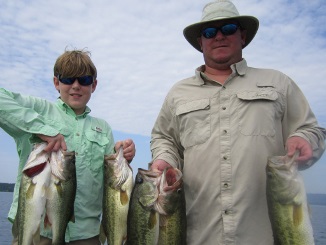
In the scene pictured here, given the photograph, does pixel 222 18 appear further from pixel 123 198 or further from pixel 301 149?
pixel 123 198

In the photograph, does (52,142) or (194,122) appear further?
(194,122)

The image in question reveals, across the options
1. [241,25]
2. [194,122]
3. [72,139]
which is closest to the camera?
[194,122]

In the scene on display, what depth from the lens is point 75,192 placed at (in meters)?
5.15

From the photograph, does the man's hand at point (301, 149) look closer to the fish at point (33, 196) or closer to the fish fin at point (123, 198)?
the fish fin at point (123, 198)

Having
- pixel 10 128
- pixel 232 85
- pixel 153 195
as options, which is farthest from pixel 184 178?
pixel 10 128

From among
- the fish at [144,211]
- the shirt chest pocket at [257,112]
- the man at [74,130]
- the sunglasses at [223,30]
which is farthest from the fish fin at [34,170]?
the sunglasses at [223,30]

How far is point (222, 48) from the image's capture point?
525 centimetres

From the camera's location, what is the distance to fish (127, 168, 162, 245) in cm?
467

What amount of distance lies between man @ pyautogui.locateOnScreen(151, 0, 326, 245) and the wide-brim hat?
15 mm

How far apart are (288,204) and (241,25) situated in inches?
104

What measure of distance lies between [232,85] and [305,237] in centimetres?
201

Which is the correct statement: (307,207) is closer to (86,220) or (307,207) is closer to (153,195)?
(153,195)

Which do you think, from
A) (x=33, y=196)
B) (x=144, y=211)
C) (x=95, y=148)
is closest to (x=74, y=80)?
(x=95, y=148)

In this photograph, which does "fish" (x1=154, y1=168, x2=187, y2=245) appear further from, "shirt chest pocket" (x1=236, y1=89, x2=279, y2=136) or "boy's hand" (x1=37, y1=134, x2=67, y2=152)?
"boy's hand" (x1=37, y1=134, x2=67, y2=152)
